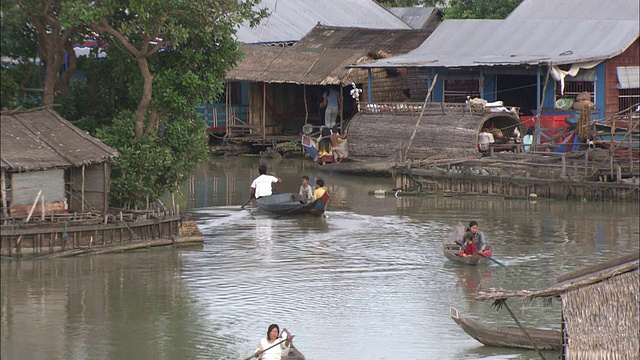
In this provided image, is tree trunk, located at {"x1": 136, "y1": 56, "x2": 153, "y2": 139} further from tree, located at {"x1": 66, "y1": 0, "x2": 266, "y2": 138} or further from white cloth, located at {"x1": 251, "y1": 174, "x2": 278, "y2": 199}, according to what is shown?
white cloth, located at {"x1": 251, "y1": 174, "x2": 278, "y2": 199}

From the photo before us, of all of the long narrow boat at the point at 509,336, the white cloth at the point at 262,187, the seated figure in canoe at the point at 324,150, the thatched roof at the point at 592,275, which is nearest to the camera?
the thatched roof at the point at 592,275

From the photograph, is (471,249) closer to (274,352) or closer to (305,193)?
(305,193)

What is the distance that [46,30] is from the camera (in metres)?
20.5

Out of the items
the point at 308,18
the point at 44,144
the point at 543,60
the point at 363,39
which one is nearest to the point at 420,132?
the point at 543,60

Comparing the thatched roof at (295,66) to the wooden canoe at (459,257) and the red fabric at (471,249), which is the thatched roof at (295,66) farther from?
the red fabric at (471,249)

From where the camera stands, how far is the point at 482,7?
135ft

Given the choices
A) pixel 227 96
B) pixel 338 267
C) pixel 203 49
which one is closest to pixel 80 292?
pixel 338 267

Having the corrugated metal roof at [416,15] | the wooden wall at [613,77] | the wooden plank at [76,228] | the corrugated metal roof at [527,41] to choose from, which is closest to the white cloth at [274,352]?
the wooden plank at [76,228]

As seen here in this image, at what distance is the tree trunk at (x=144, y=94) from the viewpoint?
19.9 metres

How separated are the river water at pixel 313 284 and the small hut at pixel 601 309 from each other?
79.3 inches

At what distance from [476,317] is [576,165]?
10359 millimetres

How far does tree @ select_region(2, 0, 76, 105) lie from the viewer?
19375 mm

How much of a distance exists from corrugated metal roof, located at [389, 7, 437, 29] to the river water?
72.6 feet

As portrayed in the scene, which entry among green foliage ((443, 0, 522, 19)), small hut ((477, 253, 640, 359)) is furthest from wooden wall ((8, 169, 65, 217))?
green foliage ((443, 0, 522, 19))
